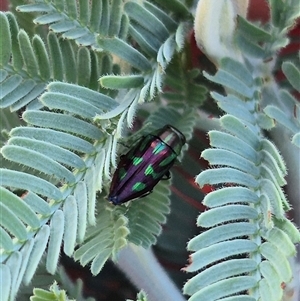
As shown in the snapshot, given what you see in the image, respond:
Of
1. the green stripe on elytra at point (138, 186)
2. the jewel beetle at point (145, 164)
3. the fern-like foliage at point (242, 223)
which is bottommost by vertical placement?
the fern-like foliage at point (242, 223)

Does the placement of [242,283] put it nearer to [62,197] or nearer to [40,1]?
[62,197]

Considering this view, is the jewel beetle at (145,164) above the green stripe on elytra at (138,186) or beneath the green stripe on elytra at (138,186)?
above

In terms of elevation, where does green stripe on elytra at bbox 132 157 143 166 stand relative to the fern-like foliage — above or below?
above

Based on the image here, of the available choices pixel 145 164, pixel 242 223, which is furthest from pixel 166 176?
pixel 242 223

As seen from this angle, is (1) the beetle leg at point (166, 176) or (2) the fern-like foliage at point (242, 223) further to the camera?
(1) the beetle leg at point (166, 176)

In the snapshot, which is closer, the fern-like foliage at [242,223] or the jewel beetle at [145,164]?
the fern-like foliage at [242,223]

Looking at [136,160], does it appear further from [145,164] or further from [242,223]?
[242,223]

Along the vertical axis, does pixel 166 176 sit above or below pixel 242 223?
above

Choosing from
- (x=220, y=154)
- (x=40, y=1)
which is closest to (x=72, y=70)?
(x=40, y=1)
